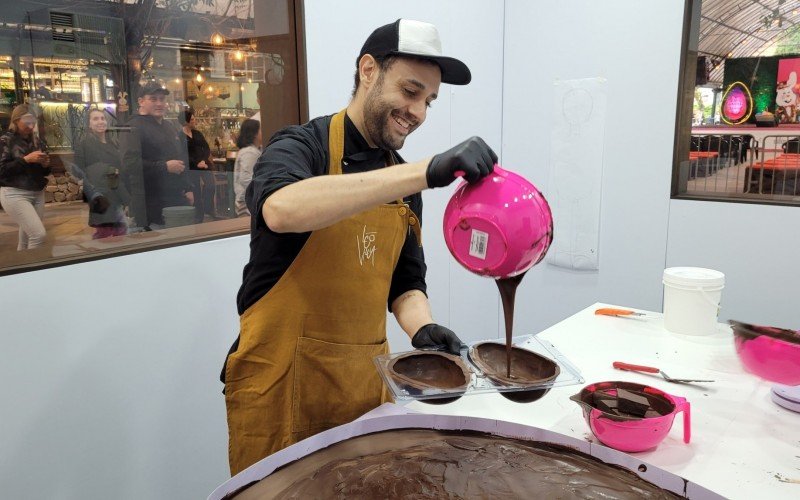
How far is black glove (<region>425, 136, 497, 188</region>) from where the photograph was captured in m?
1.21

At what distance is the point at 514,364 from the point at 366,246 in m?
0.52

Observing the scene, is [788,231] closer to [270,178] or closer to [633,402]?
[633,402]

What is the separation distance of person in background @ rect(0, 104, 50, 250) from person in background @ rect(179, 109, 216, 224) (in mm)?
581

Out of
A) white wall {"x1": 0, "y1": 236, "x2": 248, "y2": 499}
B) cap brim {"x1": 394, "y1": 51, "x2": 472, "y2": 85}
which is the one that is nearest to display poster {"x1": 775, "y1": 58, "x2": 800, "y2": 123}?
cap brim {"x1": 394, "y1": 51, "x2": 472, "y2": 85}

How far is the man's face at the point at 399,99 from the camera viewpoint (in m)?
1.59

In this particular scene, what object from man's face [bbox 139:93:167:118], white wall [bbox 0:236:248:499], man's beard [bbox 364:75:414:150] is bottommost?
white wall [bbox 0:236:248:499]

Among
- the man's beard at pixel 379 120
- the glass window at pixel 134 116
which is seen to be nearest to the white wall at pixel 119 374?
the glass window at pixel 134 116

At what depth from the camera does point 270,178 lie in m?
1.37

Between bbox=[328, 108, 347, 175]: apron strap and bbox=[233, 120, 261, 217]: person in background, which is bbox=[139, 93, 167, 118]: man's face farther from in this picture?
bbox=[328, 108, 347, 175]: apron strap

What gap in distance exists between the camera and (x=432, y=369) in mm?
1561

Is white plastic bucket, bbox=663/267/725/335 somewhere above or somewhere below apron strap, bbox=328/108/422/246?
below

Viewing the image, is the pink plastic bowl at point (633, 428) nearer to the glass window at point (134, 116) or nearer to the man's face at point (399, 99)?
the man's face at point (399, 99)

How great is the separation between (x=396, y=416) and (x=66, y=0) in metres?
1.84

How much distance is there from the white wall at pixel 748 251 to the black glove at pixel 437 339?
2.23m
